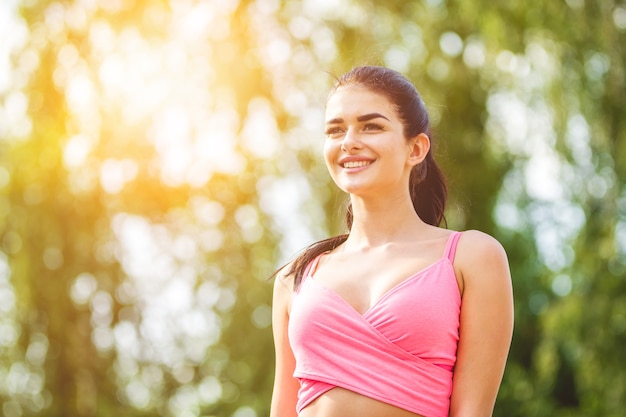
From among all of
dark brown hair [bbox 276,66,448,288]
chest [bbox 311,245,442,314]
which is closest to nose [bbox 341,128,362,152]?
dark brown hair [bbox 276,66,448,288]

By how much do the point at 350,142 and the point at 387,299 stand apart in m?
0.33

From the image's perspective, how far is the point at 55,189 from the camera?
7816 millimetres

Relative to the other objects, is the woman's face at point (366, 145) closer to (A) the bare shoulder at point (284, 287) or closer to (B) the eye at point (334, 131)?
(B) the eye at point (334, 131)

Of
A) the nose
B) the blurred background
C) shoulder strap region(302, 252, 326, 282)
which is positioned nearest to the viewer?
the nose

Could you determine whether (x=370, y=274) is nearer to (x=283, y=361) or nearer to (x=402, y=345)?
(x=402, y=345)

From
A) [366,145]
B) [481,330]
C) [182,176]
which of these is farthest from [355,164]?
[182,176]

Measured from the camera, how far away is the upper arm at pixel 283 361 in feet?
6.59

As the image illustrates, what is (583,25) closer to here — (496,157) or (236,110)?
(496,157)

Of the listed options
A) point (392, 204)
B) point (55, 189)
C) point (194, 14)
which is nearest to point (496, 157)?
point (194, 14)

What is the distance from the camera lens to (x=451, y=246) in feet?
6.01

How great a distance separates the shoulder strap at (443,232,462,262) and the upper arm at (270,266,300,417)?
384 mm

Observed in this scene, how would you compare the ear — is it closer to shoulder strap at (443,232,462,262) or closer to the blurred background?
shoulder strap at (443,232,462,262)

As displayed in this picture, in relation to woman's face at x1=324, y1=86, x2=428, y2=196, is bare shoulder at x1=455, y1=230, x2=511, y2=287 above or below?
below

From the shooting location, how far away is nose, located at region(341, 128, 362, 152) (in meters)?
1.90
